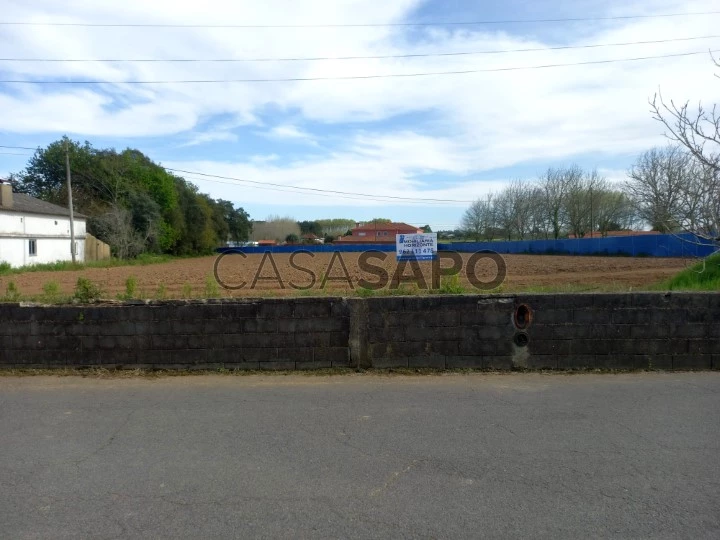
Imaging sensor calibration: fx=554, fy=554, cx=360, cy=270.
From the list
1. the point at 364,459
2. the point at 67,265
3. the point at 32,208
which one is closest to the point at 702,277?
the point at 364,459

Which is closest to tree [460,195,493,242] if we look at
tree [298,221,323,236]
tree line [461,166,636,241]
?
tree line [461,166,636,241]

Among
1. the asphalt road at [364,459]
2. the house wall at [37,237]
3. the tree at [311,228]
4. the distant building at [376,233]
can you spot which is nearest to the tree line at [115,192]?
the house wall at [37,237]

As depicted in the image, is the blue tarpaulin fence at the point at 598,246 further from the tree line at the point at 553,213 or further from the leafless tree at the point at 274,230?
the leafless tree at the point at 274,230

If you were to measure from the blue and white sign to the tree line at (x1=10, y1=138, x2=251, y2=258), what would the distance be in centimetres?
4351

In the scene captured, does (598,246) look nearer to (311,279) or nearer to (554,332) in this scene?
(311,279)

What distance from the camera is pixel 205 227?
252ft

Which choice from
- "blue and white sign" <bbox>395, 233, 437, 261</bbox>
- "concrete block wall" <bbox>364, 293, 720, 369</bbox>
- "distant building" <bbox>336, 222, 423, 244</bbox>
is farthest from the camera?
"distant building" <bbox>336, 222, 423, 244</bbox>

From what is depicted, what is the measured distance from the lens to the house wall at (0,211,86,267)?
36312mm

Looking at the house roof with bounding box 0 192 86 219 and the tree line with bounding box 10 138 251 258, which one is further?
the tree line with bounding box 10 138 251 258

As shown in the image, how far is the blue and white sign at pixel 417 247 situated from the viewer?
48.3 feet

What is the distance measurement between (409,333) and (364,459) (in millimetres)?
3062

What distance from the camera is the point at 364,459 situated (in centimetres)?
455

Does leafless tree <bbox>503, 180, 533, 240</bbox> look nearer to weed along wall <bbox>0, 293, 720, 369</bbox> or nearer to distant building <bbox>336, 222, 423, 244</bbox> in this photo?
distant building <bbox>336, 222, 423, 244</bbox>

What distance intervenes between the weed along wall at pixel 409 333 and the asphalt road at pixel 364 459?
2.13 ft
